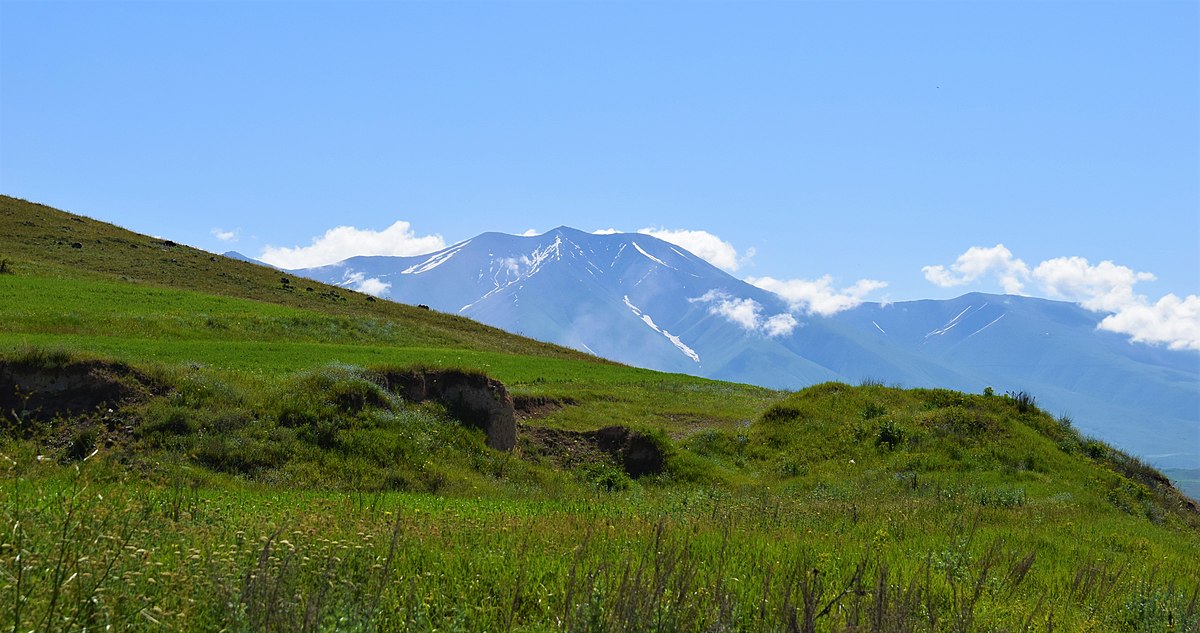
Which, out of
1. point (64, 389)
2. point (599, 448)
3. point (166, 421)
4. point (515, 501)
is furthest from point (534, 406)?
point (64, 389)

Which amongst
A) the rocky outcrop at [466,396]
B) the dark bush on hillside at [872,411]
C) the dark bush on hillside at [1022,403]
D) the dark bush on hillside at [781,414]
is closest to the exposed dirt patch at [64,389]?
the rocky outcrop at [466,396]

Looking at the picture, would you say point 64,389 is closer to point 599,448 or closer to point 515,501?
point 515,501

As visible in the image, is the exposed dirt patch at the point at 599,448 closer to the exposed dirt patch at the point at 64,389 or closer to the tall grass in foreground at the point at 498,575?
the exposed dirt patch at the point at 64,389

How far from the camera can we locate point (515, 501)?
640 inches

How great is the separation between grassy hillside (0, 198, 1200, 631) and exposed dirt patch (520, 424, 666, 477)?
168 millimetres

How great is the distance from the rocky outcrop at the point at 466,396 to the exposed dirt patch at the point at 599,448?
4.63 ft

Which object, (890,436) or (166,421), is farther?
(890,436)

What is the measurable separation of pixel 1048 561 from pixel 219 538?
10.7m

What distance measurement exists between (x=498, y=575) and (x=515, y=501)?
372 inches

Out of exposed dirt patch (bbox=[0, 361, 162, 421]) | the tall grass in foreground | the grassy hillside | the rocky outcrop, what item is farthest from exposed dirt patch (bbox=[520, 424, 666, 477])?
the tall grass in foreground

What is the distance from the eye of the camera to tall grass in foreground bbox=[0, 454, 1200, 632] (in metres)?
5.13

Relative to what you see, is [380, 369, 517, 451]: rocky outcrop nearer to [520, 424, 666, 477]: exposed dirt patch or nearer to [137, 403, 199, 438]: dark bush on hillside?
[520, 424, 666, 477]: exposed dirt patch

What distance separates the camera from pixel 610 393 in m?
41.4

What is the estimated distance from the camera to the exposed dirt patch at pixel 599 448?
26797mm
